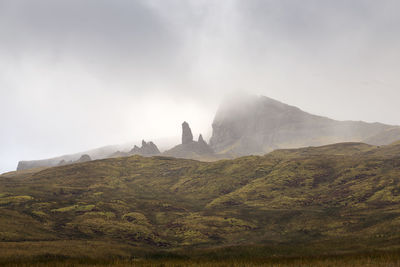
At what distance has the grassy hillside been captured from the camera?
159ft

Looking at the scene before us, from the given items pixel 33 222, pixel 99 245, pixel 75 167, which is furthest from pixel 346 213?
pixel 75 167

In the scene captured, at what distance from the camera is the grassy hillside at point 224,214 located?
159 ft

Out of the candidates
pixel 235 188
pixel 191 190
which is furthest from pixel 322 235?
pixel 191 190

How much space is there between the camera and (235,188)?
133m

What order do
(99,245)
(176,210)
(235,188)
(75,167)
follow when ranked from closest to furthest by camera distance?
(99,245) < (176,210) < (235,188) < (75,167)

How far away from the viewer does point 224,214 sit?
85688 millimetres

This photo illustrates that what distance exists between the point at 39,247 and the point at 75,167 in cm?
14489

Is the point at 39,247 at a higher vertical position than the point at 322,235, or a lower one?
higher

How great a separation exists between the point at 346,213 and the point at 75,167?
495 feet

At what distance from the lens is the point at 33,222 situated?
213 feet

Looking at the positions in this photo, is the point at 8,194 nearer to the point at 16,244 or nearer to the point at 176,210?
the point at 176,210

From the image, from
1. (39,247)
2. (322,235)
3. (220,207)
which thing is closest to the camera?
(39,247)

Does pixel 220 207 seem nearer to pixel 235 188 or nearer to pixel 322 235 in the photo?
pixel 235 188

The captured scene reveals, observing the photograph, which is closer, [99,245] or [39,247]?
[39,247]
